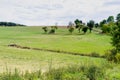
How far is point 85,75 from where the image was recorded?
13.4 metres

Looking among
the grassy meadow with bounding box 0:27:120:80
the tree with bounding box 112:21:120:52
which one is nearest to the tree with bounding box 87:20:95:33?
the grassy meadow with bounding box 0:27:120:80

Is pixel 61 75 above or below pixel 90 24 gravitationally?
above

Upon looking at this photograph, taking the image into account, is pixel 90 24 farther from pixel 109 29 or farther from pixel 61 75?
pixel 61 75

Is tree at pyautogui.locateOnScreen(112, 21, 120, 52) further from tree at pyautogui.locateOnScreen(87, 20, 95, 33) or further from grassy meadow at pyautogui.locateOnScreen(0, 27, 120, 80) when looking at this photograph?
tree at pyautogui.locateOnScreen(87, 20, 95, 33)

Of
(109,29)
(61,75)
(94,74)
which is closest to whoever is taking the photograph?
(61,75)

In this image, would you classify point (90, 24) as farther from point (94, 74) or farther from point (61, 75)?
point (61, 75)

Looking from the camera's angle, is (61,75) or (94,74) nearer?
(61,75)

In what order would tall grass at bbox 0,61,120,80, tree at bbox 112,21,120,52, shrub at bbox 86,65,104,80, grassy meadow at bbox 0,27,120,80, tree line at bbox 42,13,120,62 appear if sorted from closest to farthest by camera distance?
tall grass at bbox 0,61,120,80 < shrub at bbox 86,65,104,80 < grassy meadow at bbox 0,27,120,80 < tree line at bbox 42,13,120,62 < tree at bbox 112,21,120,52

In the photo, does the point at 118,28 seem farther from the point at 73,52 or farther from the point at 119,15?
the point at 119,15

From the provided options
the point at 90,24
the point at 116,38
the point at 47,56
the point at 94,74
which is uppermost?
the point at 94,74

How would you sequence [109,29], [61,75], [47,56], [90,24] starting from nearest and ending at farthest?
[61,75]
[47,56]
[109,29]
[90,24]

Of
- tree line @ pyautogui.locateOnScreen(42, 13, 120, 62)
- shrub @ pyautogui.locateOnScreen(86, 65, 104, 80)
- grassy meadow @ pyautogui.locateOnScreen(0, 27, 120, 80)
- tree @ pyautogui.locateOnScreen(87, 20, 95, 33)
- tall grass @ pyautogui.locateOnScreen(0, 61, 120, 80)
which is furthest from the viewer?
tree @ pyautogui.locateOnScreen(87, 20, 95, 33)

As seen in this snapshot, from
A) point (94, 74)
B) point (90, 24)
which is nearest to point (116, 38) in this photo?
point (94, 74)

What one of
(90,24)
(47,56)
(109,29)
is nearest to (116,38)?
(47,56)
